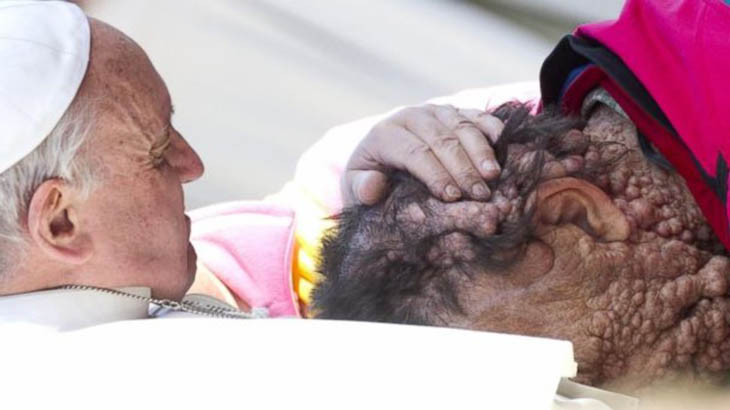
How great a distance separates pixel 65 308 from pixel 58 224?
0.26ft

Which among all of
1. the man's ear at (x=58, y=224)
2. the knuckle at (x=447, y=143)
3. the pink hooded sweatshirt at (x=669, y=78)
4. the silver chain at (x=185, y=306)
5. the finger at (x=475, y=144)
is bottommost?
the silver chain at (x=185, y=306)

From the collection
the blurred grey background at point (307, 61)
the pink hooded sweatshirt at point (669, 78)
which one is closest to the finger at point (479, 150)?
the pink hooded sweatshirt at point (669, 78)

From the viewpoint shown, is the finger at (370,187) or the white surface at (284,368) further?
the finger at (370,187)

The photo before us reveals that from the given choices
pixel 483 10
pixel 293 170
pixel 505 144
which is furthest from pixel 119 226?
pixel 483 10

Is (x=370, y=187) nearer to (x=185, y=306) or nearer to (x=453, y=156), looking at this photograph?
(x=453, y=156)

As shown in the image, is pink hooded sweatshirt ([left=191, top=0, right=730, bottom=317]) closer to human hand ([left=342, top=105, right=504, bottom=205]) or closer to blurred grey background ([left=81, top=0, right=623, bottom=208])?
human hand ([left=342, top=105, right=504, bottom=205])

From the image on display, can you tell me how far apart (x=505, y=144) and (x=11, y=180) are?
0.45 metres

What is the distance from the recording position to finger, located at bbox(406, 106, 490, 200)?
1032 millimetres

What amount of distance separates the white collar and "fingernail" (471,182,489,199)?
1.21ft

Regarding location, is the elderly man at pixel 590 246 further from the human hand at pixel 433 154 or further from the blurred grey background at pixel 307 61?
the blurred grey background at pixel 307 61

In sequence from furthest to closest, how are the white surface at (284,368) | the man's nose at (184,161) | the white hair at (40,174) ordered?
1. the man's nose at (184,161)
2. the white hair at (40,174)
3. the white surface at (284,368)

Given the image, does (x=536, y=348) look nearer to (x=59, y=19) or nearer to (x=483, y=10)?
(x=59, y=19)

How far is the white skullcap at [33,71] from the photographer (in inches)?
43.8

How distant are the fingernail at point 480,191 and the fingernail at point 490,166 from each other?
0.02 meters
